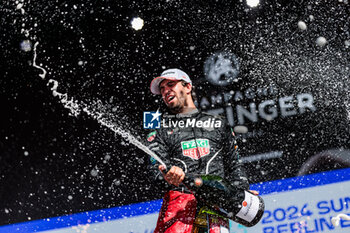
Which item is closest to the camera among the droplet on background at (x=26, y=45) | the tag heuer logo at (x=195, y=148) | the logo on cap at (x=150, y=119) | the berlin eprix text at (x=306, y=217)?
the tag heuer logo at (x=195, y=148)

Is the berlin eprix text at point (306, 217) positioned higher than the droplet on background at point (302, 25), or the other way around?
the droplet on background at point (302, 25)

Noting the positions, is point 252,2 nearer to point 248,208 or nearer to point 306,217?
point 306,217

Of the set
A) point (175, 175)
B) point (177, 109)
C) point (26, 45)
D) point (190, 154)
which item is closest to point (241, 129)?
point (177, 109)

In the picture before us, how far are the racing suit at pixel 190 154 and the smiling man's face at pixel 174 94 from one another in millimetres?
58

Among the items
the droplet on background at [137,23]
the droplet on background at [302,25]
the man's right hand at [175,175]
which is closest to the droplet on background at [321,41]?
the droplet on background at [302,25]

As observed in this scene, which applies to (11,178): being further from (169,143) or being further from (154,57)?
(169,143)

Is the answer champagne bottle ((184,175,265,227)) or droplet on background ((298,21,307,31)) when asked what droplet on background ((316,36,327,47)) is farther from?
champagne bottle ((184,175,265,227))

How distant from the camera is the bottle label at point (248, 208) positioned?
163 centimetres

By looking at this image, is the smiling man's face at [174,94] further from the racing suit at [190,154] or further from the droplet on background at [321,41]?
the droplet on background at [321,41]

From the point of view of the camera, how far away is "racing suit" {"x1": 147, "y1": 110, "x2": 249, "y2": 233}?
1.64 meters

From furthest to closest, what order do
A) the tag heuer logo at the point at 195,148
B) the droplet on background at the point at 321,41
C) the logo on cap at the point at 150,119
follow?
1. the logo on cap at the point at 150,119
2. the droplet on background at the point at 321,41
3. the tag heuer logo at the point at 195,148

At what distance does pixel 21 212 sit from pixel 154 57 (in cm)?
238

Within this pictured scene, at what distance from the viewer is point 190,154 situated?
1.78 m

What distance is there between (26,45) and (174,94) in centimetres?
306
